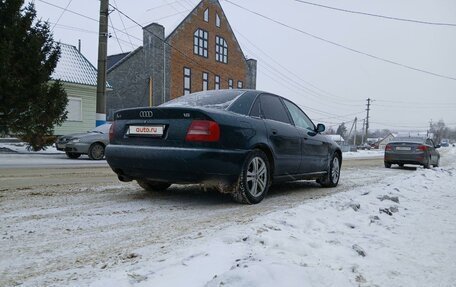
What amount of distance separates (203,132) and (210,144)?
0.52ft

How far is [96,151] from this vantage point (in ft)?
47.5

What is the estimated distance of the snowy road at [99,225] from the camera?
2.61 m

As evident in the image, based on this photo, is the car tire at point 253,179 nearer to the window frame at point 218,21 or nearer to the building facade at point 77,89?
the building facade at point 77,89

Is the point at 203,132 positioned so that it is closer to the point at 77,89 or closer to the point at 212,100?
the point at 212,100

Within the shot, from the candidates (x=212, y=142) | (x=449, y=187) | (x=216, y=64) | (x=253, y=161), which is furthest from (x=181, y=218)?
(x=216, y=64)

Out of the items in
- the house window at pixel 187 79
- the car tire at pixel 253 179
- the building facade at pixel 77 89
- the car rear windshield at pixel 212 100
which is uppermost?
the house window at pixel 187 79

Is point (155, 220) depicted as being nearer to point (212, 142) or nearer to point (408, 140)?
point (212, 142)

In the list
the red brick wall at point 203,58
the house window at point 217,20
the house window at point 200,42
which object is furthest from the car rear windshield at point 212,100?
the house window at point 217,20

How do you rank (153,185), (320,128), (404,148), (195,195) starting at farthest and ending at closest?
(404,148)
(320,128)
(153,185)
(195,195)

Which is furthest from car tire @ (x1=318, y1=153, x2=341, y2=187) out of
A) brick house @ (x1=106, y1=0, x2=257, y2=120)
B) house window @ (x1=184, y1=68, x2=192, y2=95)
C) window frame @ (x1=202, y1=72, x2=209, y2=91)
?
window frame @ (x1=202, y1=72, x2=209, y2=91)

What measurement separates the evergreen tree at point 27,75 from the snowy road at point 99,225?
5387mm

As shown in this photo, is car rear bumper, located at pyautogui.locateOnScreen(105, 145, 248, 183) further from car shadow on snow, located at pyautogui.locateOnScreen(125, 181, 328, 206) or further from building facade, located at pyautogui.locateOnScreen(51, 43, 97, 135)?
building facade, located at pyautogui.locateOnScreen(51, 43, 97, 135)

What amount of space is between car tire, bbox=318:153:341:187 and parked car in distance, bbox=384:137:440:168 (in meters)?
8.58

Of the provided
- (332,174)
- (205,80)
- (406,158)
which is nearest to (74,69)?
(205,80)
